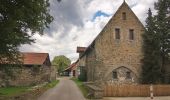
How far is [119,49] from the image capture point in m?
38.3

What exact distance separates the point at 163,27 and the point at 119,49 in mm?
6319

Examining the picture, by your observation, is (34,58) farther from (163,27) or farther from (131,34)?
(163,27)

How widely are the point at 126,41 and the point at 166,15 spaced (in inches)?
243

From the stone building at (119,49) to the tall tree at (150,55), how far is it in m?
0.88

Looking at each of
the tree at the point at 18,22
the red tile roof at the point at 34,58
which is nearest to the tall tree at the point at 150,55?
the red tile roof at the point at 34,58

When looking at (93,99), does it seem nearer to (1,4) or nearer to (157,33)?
(1,4)

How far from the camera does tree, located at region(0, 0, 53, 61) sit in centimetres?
1758

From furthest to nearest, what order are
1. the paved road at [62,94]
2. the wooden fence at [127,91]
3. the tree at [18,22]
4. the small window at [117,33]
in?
the small window at [117,33] < the wooden fence at [127,91] < the paved road at [62,94] < the tree at [18,22]

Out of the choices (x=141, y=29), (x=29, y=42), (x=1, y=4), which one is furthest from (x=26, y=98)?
(x=141, y=29)

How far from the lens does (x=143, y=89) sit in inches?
1150

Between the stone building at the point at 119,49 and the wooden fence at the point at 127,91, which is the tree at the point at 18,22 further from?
the stone building at the point at 119,49

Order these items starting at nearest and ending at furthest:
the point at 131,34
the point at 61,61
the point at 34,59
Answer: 1. the point at 131,34
2. the point at 34,59
3. the point at 61,61

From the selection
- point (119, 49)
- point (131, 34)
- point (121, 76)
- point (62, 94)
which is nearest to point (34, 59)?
point (119, 49)

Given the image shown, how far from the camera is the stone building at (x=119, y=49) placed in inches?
1487
